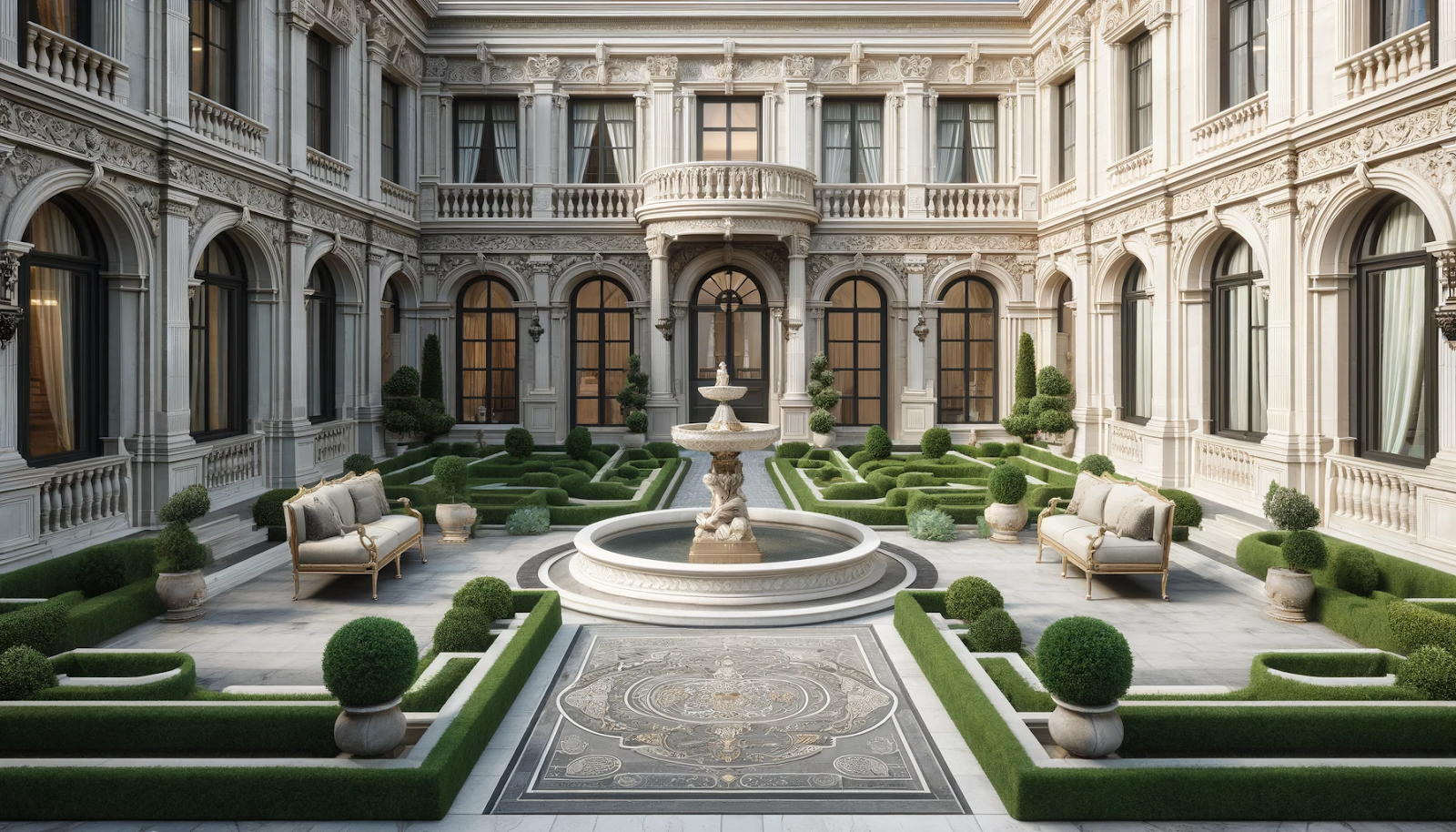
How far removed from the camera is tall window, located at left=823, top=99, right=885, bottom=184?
25.6 meters

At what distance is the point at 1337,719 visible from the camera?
6.15 m

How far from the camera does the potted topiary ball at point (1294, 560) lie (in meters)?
9.48

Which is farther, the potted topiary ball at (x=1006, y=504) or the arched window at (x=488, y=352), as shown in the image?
the arched window at (x=488, y=352)

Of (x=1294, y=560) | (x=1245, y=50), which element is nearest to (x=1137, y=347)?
(x=1245, y=50)

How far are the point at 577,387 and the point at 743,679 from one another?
18.9 m

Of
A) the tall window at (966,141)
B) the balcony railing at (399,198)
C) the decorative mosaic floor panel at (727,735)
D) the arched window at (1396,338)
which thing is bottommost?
the decorative mosaic floor panel at (727,735)

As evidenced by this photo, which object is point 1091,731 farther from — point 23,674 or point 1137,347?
point 1137,347

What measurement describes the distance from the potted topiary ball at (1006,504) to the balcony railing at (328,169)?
1428cm

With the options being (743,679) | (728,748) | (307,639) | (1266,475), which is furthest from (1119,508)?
(307,639)

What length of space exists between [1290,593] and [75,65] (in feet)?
53.9

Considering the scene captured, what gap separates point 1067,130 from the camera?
2388cm

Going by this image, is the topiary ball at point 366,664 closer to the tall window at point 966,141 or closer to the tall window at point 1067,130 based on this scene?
the tall window at point 1067,130

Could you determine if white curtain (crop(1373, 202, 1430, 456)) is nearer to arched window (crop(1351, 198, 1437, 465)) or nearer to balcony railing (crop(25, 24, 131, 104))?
arched window (crop(1351, 198, 1437, 465))

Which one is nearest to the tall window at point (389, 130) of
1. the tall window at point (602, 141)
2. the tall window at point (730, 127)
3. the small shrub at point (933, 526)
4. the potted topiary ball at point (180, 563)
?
the tall window at point (602, 141)
